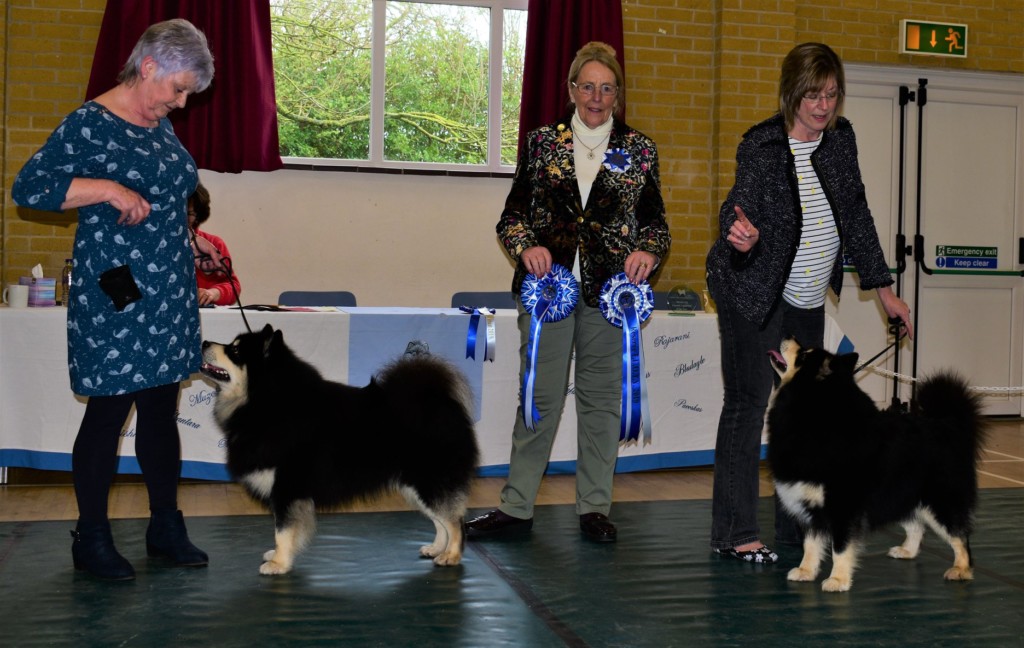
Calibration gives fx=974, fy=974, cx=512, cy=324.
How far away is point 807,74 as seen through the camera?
117 inches

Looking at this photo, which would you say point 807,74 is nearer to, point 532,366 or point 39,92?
point 532,366

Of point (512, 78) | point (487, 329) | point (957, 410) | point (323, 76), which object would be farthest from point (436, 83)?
point (957, 410)

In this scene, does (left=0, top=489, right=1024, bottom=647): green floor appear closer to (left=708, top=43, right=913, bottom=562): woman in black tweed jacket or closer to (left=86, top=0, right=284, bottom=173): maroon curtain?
(left=708, top=43, right=913, bottom=562): woman in black tweed jacket

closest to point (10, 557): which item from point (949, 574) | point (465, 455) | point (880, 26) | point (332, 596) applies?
point (332, 596)

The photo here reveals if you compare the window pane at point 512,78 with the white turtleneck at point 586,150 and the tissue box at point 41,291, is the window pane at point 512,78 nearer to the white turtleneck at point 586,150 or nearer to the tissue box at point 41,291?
the white turtleneck at point 586,150

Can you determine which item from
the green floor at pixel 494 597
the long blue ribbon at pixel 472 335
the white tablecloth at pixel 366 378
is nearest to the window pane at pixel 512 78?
the white tablecloth at pixel 366 378

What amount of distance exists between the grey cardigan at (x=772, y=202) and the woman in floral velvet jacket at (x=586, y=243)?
373mm

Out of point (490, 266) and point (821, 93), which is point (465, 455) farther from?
point (490, 266)

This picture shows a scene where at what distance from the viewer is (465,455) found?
122 inches

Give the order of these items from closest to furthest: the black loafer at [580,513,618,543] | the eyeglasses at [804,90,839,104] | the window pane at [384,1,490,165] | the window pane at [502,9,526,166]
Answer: the eyeglasses at [804,90,839,104] → the black loafer at [580,513,618,543] → the window pane at [384,1,490,165] → the window pane at [502,9,526,166]

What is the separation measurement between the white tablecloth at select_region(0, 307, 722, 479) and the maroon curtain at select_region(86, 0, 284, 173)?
1532 millimetres

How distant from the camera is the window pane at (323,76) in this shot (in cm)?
588

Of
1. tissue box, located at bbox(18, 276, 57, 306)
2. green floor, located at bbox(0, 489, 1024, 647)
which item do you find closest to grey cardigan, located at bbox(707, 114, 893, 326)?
green floor, located at bbox(0, 489, 1024, 647)

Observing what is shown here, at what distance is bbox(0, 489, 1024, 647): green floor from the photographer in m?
2.49
